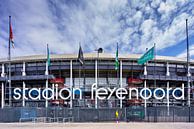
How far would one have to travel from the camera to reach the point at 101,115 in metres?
41.3

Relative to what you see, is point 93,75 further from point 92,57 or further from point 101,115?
point 101,115

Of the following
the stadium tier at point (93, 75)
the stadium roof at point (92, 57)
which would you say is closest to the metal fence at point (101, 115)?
the stadium tier at point (93, 75)

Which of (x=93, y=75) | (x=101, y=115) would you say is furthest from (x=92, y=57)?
(x=101, y=115)

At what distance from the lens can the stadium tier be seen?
6362 cm

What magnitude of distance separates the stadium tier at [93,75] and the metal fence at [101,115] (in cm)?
2083

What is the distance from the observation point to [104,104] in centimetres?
6412

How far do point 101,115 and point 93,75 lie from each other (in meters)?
25.7

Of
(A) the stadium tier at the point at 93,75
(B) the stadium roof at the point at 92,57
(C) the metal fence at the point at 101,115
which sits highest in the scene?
(B) the stadium roof at the point at 92,57

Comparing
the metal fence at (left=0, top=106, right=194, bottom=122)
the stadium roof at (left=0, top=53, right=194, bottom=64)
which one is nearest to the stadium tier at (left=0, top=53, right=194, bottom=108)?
the stadium roof at (left=0, top=53, right=194, bottom=64)

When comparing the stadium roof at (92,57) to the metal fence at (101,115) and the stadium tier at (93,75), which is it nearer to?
the stadium tier at (93,75)

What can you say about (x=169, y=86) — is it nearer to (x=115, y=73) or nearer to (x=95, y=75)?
(x=115, y=73)

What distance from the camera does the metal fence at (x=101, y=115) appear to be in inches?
1601

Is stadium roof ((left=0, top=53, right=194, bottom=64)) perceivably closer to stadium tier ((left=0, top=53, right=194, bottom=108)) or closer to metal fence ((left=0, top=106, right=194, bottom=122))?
stadium tier ((left=0, top=53, right=194, bottom=108))

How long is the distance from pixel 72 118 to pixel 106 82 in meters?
25.6
